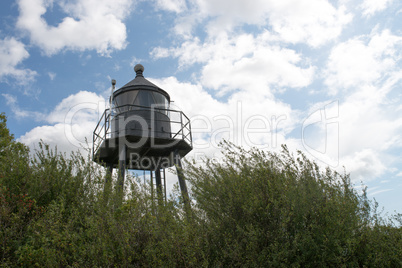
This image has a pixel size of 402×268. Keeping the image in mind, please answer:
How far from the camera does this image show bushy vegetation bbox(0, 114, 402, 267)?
15.5ft

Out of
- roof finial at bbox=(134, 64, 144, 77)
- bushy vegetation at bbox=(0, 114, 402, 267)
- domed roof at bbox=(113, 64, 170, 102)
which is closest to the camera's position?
bushy vegetation at bbox=(0, 114, 402, 267)

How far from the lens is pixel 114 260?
16.2 ft

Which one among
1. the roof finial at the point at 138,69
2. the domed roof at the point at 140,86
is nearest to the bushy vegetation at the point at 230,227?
the domed roof at the point at 140,86

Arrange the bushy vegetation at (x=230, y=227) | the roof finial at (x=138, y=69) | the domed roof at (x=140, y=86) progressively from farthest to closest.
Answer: the roof finial at (x=138, y=69) → the domed roof at (x=140, y=86) → the bushy vegetation at (x=230, y=227)

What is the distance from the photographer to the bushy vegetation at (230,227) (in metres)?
4.73

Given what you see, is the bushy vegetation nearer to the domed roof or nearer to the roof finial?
the domed roof

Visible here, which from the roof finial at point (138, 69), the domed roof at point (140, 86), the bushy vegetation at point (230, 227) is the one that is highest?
the roof finial at point (138, 69)

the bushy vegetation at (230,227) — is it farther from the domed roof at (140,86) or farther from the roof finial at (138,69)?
the roof finial at (138,69)

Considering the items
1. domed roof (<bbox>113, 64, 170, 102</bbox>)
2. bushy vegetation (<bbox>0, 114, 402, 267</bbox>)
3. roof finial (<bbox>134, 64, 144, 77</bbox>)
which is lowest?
bushy vegetation (<bbox>0, 114, 402, 267</bbox>)

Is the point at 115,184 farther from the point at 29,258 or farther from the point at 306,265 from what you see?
the point at 306,265

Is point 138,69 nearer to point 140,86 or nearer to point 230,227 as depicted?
point 140,86

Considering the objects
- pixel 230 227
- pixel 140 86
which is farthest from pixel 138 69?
pixel 230 227

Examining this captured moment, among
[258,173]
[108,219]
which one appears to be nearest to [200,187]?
[258,173]

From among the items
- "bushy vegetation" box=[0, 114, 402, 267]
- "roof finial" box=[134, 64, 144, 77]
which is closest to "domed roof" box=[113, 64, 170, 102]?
"roof finial" box=[134, 64, 144, 77]
